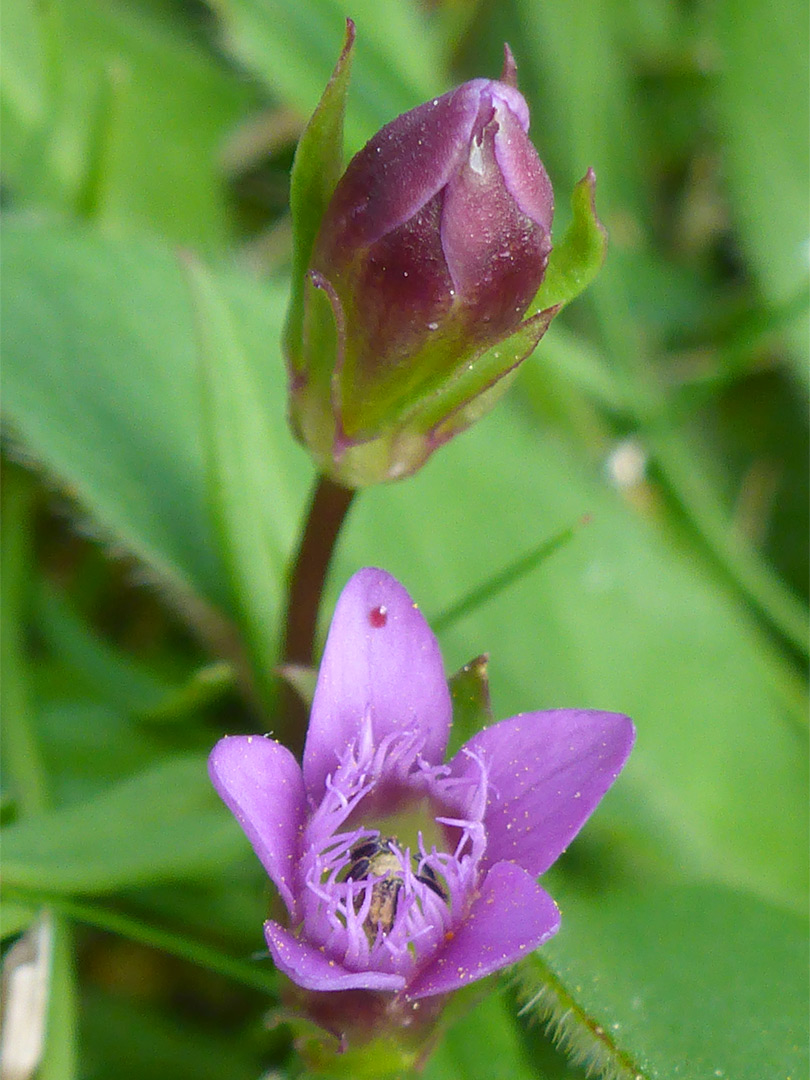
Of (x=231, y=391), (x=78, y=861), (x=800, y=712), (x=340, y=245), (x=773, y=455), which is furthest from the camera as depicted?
(x=773, y=455)

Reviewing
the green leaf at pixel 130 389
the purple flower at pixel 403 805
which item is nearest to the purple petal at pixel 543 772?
the purple flower at pixel 403 805

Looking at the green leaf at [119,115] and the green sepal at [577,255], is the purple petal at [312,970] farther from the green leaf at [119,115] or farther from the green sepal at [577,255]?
the green leaf at [119,115]

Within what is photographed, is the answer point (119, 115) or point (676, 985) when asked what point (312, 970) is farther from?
point (119, 115)

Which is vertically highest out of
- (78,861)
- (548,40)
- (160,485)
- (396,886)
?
(548,40)

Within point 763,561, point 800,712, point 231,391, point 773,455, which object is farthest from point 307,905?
point 773,455

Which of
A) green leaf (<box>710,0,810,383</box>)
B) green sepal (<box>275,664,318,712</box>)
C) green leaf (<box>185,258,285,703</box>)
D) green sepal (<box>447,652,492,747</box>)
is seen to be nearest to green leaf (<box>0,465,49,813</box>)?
green leaf (<box>185,258,285,703</box>)

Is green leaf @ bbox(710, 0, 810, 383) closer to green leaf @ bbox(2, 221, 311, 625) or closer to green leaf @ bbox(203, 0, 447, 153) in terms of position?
green leaf @ bbox(203, 0, 447, 153)

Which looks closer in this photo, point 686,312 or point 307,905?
point 307,905

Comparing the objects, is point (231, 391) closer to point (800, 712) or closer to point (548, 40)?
point (800, 712)
